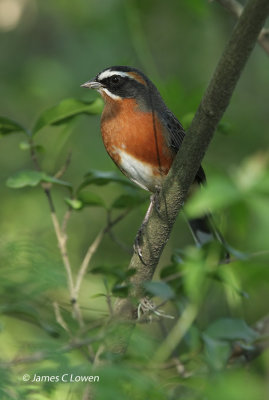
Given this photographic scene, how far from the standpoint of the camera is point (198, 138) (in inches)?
121

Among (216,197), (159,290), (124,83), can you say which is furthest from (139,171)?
(216,197)

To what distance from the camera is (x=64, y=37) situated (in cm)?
1062

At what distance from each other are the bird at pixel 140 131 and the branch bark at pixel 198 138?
1220mm

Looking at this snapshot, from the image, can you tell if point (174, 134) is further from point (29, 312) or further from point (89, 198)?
point (29, 312)

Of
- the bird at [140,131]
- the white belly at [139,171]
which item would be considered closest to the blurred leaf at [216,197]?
the bird at [140,131]

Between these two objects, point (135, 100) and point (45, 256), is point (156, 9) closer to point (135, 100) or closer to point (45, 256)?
point (135, 100)

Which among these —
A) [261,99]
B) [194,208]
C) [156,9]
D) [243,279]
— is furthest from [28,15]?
[194,208]

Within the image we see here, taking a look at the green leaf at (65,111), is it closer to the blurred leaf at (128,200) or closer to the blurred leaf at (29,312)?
the blurred leaf at (128,200)

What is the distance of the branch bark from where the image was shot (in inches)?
102

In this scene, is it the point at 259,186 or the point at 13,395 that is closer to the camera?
the point at 259,186

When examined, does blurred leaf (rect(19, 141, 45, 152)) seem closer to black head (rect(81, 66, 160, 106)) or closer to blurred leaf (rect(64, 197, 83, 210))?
blurred leaf (rect(64, 197, 83, 210))

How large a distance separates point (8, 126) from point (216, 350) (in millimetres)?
1951

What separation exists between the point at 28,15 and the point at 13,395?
8729mm

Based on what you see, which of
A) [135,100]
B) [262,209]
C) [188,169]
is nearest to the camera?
[262,209]
